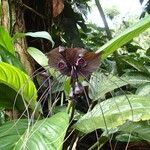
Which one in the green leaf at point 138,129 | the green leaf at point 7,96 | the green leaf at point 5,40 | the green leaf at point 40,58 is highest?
the green leaf at point 5,40

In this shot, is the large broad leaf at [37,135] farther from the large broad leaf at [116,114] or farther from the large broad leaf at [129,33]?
the large broad leaf at [129,33]

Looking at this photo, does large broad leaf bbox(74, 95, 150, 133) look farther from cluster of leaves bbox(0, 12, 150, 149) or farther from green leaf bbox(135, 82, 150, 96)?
green leaf bbox(135, 82, 150, 96)

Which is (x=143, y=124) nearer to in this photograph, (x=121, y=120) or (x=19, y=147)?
(x=121, y=120)

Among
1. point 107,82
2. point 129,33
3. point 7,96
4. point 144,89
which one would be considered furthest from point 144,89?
point 7,96

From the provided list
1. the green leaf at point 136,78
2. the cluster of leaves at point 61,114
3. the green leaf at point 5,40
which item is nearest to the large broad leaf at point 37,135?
the cluster of leaves at point 61,114

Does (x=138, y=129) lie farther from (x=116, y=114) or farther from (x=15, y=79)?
(x=15, y=79)

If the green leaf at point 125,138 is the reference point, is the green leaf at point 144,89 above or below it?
above
